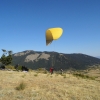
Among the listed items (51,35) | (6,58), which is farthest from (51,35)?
(6,58)

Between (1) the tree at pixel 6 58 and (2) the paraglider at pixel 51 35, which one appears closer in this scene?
(2) the paraglider at pixel 51 35

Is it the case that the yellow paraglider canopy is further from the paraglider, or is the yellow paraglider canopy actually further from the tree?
the tree

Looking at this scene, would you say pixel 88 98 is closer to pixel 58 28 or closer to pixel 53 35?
pixel 53 35

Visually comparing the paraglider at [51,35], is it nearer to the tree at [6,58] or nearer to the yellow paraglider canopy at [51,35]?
the yellow paraglider canopy at [51,35]

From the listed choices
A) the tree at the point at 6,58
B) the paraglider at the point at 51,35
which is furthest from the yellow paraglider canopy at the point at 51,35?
the tree at the point at 6,58

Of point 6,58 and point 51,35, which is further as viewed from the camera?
point 6,58

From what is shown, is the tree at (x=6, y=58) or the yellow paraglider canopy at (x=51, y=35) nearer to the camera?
the yellow paraglider canopy at (x=51, y=35)

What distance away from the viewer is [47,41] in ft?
108

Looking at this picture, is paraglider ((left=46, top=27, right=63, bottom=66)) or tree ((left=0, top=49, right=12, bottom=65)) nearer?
paraglider ((left=46, top=27, right=63, bottom=66))

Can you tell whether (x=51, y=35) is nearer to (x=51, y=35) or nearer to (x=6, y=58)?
(x=51, y=35)

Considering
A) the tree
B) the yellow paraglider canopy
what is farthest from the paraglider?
the tree

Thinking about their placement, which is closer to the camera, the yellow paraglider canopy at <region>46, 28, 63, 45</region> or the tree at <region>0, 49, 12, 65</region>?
the yellow paraglider canopy at <region>46, 28, 63, 45</region>

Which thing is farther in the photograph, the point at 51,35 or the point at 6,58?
the point at 6,58

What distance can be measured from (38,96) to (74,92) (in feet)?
12.5
